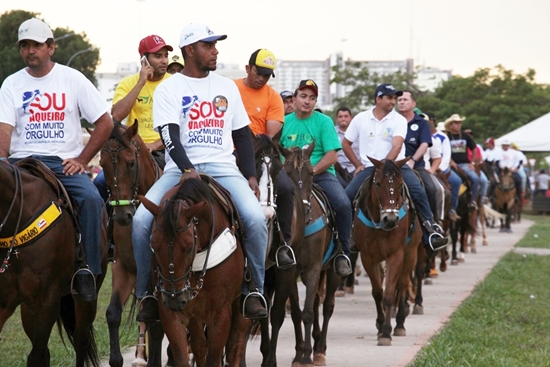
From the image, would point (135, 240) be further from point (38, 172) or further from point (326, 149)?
point (326, 149)

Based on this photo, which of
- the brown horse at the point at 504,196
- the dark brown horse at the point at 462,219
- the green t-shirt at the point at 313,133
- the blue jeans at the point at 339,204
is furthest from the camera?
the brown horse at the point at 504,196

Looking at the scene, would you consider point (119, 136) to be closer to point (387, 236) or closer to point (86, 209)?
point (86, 209)

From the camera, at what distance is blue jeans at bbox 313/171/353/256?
11.8 m

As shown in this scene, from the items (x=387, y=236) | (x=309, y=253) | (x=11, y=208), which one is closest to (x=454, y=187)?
(x=387, y=236)

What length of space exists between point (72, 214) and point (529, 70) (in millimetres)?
62235

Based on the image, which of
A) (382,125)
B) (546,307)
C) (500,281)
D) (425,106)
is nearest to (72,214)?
(382,125)

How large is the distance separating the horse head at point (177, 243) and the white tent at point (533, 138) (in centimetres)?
3298

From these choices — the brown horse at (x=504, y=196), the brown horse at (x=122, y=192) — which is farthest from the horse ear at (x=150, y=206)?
the brown horse at (x=504, y=196)

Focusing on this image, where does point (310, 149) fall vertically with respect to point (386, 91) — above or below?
below

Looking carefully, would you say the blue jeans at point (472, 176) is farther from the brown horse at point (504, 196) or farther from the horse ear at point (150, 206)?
the horse ear at point (150, 206)

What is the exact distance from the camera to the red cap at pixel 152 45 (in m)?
10.6

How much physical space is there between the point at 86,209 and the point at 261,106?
2406mm

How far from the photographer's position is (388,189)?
12.4 m

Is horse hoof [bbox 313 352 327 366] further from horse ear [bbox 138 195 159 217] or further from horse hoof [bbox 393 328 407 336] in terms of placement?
horse ear [bbox 138 195 159 217]
